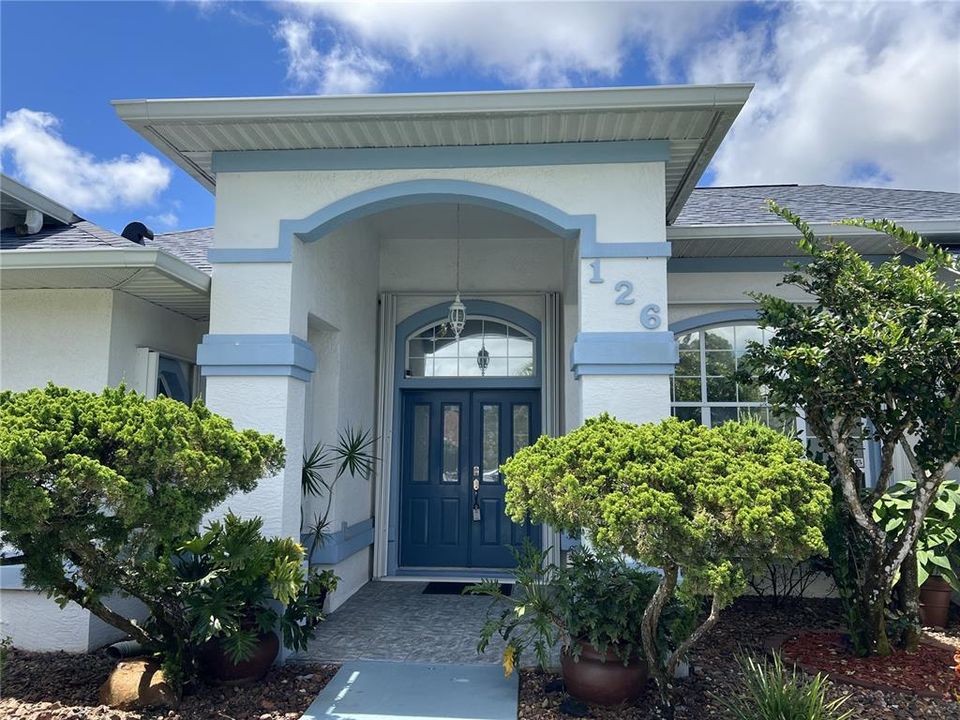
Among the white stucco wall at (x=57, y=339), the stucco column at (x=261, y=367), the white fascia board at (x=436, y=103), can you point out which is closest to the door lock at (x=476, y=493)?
the stucco column at (x=261, y=367)

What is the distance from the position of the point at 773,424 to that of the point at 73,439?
273 inches

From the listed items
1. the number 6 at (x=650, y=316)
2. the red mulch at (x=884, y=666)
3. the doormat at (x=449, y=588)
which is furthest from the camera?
the doormat at (x=449, y=588)

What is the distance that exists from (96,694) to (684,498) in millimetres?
4182

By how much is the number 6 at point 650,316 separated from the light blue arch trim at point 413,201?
0.69 m

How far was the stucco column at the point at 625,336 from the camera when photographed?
214 inches

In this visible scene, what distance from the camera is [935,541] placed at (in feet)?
19.5

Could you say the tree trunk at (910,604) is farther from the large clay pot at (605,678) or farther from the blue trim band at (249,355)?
the blue trim band at (249,355)

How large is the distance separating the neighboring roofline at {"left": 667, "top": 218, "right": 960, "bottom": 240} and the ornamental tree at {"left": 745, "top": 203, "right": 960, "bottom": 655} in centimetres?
199

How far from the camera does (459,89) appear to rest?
17.5ft

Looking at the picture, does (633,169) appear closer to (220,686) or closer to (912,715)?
(912,715)

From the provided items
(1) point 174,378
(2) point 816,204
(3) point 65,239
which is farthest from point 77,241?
(2) point 816,204

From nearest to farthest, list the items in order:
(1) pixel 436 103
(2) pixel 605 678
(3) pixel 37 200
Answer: (2) pixel 605 678 < (1) pixel 436 103 < (3) pixel 37 200

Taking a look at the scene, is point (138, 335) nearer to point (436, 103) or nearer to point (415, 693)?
A: point (436, 103)

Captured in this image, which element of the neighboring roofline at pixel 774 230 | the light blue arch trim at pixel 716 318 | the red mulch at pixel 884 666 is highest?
the neighboring roofline at pixel 774 230
